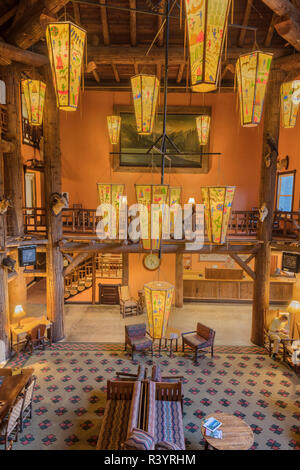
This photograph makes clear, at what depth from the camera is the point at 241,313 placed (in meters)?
13.2

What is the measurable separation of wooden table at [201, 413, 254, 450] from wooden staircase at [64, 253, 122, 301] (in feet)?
28.8

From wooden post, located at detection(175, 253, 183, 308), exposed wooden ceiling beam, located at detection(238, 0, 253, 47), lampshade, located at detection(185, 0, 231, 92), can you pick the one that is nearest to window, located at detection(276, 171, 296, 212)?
exposed wooden ceiling beam, located at detection(238, 0, 253, 47)

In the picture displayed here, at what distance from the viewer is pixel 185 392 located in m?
7.71

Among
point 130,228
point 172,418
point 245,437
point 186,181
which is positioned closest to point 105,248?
point 130,228

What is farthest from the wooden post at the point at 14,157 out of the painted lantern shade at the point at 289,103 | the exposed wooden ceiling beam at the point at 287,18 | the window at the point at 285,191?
the window at the point at 285,191

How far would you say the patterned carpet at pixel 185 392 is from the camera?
624cm

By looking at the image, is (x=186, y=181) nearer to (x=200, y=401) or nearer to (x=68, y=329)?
(x=68, y=329)

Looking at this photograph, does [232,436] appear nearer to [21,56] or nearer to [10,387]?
[10,387]

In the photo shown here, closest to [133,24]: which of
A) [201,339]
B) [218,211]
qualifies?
[218,211]

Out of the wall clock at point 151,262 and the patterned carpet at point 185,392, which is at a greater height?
the wall clock at point 151,262

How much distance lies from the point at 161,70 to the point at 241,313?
10189mm

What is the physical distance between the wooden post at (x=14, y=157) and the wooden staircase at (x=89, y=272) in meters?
4.74

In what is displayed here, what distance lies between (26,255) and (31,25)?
6050mm

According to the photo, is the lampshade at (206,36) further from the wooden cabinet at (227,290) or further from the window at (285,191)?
the wooden cabinet at (227,290)
